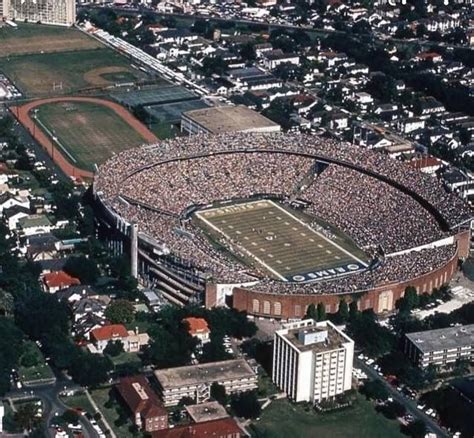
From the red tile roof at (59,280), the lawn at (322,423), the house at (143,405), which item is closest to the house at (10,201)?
the red tile roof at (59,280)

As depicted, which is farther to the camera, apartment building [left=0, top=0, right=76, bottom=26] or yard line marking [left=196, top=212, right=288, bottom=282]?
apartment building [left=0, top=0, right=76, bottom=26]

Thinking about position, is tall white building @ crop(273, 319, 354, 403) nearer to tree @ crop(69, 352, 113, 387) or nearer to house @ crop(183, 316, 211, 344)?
house @ crop(183, 316, 211, 344)

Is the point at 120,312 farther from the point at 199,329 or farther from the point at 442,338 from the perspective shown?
the point at 442,338

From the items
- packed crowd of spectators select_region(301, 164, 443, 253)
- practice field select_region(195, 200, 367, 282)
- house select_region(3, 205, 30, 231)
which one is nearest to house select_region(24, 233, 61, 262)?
house select_region(3, 205, 30, 231)

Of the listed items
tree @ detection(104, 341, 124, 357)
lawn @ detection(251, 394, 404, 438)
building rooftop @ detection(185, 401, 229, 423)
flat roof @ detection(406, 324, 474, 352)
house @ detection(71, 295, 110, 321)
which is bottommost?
lawn @ detection(251, 394, 404, 438)

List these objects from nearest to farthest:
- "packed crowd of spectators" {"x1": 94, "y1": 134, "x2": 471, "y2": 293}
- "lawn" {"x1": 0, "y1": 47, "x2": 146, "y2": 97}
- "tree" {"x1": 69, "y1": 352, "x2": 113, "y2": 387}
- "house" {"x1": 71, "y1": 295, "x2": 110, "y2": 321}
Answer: "tree" {"x1": 69, "y1": 352, "x2": 113, "y2": 387} < "house" {"x1": 71, "y1": 295, "x2": 110, "y2": 321} < "packed crowd of spectators" {"x1": 94, "y1": 134, "x2": 471, "y2": 293} < "lawn" {"x1": 0, "y1": 47, "x2": 146, "y2": 97}

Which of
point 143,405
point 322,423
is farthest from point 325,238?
point 143,405

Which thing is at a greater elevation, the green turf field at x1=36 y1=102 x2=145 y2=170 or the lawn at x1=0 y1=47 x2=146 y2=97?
the lawn at x1=0 y1=47 x2=146 y2=97

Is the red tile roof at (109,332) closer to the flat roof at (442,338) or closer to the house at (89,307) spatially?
the house at (89,307)
